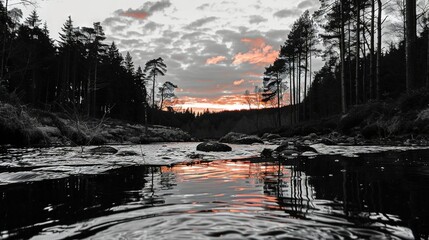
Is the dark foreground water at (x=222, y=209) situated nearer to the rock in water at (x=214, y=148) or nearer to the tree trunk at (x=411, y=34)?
the rock in water at (x=214, y=148)

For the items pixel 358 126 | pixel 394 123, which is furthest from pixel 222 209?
pixel 358 126

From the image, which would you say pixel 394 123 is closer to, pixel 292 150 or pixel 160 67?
pixel 292 150

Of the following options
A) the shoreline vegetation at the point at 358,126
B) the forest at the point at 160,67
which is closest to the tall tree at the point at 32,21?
the forest at the point at 160,67

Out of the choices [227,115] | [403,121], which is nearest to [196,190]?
[403,121]

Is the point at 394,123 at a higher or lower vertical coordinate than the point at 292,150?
higher

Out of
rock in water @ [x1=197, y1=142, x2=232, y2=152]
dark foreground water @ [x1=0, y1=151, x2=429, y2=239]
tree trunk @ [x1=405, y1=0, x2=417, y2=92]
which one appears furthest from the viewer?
tree trunk @ [x1=405, y1=0, x2=417, y2=92]

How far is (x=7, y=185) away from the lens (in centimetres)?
294

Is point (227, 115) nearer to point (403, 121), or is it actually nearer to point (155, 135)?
point (155, 135)

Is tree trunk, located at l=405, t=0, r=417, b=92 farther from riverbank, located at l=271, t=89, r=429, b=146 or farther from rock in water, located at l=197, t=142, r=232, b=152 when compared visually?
rock in water, located at l=197, t=142, r=232, b=152

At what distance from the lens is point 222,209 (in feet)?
6.14

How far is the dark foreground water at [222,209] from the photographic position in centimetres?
141

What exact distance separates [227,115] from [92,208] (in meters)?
107

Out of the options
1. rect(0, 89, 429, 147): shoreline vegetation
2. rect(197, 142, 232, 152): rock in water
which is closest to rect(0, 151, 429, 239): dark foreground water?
rect(0, 89, 429, 147): shoreline vegetation

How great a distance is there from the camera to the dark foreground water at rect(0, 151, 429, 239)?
4.63ft
